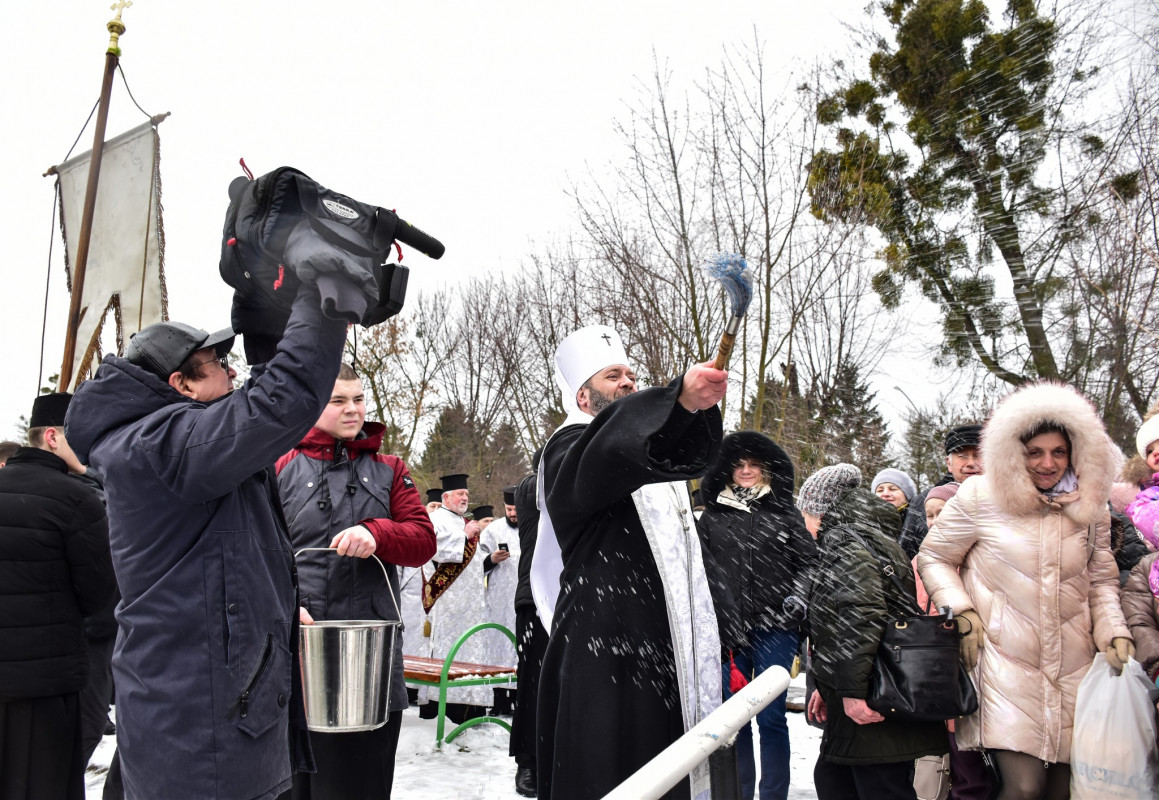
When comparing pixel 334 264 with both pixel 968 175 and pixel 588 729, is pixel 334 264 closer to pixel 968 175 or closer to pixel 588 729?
pixel 588 729

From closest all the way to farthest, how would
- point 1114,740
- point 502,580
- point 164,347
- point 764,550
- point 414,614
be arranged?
point 164,347
point 1114,740
point 764,550
point 414,614
point 502,580

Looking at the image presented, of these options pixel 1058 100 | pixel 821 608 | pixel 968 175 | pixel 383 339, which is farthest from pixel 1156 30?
pixel 383 339

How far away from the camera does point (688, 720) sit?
289 centimetres

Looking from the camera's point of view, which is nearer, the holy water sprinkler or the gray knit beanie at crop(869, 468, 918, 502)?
the holy water sprinkler

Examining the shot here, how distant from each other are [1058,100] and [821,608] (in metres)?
10.0

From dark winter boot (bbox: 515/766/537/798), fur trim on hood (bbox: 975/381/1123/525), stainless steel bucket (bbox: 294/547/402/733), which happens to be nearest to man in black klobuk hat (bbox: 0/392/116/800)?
stainless steel bucket (bbox: 294/547/402/733)

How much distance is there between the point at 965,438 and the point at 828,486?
5.46 feet

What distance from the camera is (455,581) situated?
929 centimetres

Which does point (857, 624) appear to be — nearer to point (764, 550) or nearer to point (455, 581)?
point (764, 550)

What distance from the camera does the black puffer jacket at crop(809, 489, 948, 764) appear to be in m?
3.67

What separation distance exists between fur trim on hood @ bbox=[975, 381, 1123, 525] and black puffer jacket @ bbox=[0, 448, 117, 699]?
13.3 feet

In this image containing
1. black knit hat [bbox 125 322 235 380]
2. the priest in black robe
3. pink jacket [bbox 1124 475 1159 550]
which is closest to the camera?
black knit hat [bbox 125 322 235 380]

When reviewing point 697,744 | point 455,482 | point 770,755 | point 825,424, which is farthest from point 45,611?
point 825,424

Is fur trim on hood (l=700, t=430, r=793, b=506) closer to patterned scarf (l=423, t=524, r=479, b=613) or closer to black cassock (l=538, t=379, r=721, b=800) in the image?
black cassock (l=538, t=379, r=721, b=800)
